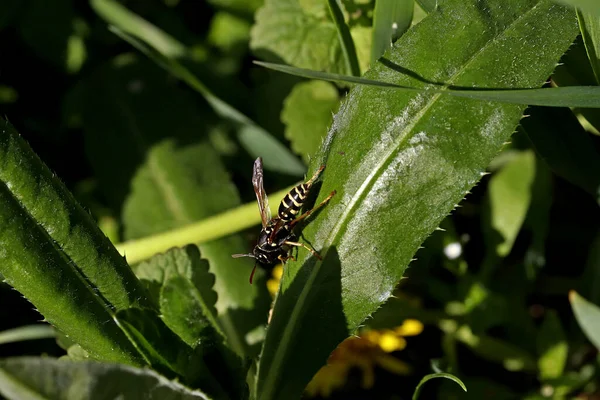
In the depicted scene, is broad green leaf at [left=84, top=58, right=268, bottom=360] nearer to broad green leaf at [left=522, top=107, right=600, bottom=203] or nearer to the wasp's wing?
the wasp's wing

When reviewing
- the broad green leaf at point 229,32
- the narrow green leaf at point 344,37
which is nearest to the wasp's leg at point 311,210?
the narrow green leaf at point 344,37

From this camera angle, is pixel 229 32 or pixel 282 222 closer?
pixel 282 222

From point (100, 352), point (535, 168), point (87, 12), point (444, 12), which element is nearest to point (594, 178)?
point (535, 168)

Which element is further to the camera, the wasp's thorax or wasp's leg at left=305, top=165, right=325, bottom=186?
→ the wasp's thorax

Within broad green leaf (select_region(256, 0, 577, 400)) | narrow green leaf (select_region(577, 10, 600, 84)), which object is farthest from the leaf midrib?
narrow green leaf (select_region(577, 10, 600, 84))

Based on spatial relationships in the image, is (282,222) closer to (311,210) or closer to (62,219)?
→ (311,210)

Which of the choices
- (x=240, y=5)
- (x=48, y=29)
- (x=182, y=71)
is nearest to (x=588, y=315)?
(x=182, y=71)
